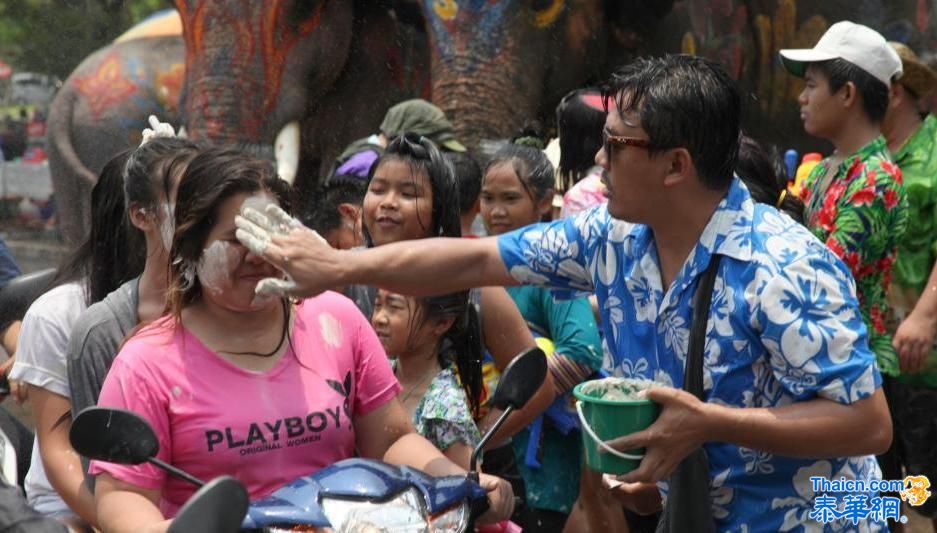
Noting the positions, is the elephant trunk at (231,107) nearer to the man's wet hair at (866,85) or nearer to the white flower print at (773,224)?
the man's wet hair at (866,85)

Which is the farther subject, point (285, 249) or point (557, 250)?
point (557, 250)

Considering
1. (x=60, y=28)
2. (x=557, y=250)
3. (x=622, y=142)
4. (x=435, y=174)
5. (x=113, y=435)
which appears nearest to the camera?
(x=113, y=435)

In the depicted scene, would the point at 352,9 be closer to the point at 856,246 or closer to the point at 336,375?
the point at 856,246

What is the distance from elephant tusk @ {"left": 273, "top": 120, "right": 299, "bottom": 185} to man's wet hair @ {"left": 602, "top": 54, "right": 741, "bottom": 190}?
7943mm

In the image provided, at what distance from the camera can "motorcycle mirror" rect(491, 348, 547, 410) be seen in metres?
3.48

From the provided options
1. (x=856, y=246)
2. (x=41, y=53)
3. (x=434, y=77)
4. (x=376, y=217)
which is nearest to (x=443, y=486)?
(x=376, y=217)

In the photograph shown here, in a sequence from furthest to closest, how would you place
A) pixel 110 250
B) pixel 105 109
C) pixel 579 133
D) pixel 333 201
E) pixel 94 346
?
pixel 105 109 → pixel 579 133 → pixel 333 201 → pixel 110 250 → pixel 94 346

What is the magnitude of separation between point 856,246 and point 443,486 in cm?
253

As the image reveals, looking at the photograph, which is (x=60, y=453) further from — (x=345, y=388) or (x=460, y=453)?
(x=460, y=453)

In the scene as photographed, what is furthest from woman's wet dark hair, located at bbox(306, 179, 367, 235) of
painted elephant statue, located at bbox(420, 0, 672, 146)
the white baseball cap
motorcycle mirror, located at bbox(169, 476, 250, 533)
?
painted elephant statue, located at bbox(420, 0, 672, 146)

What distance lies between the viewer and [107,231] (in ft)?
14.6

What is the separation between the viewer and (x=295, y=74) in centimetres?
1138

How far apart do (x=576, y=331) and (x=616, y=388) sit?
70.8 inches

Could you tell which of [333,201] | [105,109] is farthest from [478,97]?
[105,109]
